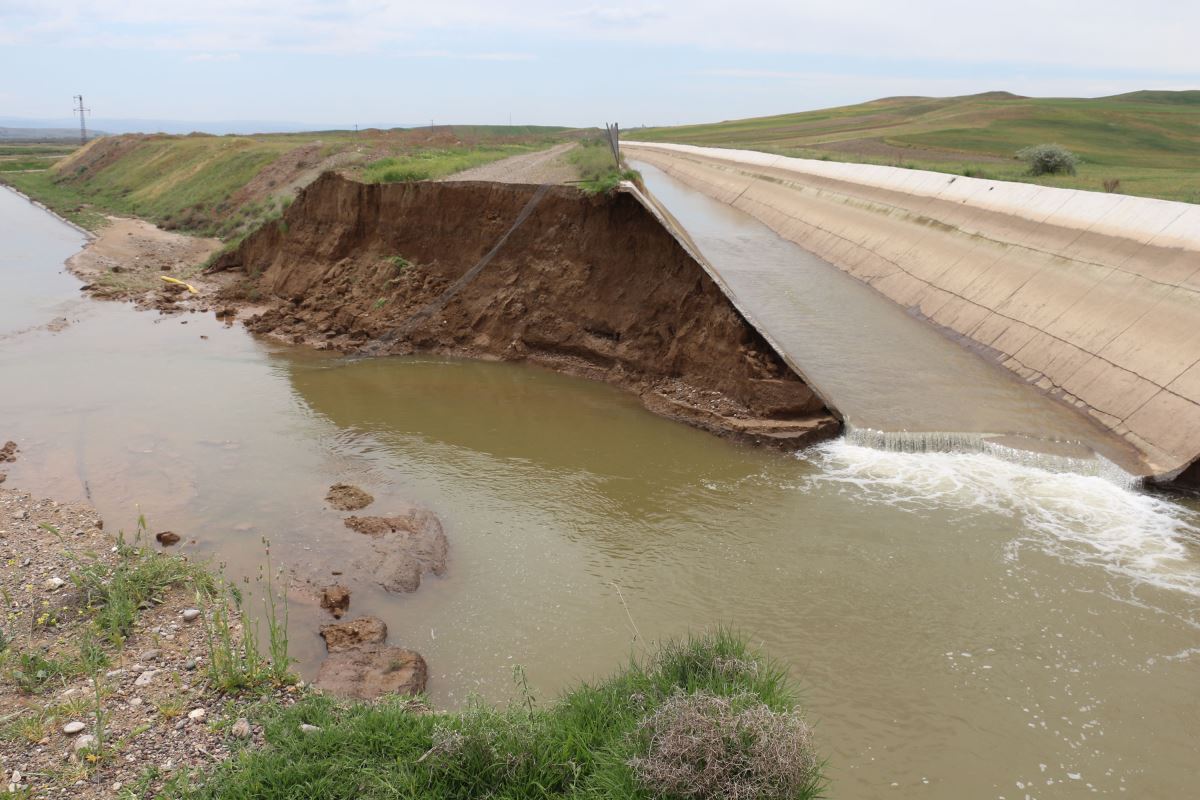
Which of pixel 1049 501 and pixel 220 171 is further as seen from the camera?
pixel 220 171

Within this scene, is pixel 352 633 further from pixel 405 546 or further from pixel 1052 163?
pixel 1052 163

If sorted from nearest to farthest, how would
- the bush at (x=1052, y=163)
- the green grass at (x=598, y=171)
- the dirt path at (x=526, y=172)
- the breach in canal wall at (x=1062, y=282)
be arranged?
the breach in canal wall at (x=1062, y=282) < the green grass at (x=598, y=171) < the dirt path at (x=526, y=172) < the bush at (x=1052, y=163)

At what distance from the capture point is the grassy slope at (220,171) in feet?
91.4

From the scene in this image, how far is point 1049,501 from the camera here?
11.4 m

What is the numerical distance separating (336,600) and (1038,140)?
56.3 metres

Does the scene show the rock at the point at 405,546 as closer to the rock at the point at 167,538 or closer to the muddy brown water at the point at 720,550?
the muddy brown water at the point at 720,550

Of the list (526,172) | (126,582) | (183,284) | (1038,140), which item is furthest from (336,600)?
(1038,140)

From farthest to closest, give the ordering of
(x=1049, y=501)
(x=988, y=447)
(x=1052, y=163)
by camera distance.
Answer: (x=1052, y=163) → (x=988, y=447) → (x=1049, y=501)

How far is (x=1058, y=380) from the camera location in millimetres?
15602

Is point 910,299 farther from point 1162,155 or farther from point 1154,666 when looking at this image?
point 1162,155

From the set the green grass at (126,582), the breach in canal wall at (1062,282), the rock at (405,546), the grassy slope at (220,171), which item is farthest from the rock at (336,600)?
the grassy slope at (220,171)

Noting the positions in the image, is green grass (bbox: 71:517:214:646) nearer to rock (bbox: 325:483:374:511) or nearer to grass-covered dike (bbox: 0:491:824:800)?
grass-covered dike (bbox: 0:491:824:800)

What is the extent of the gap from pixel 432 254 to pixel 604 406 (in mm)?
7171

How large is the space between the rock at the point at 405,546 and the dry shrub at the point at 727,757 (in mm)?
4688
